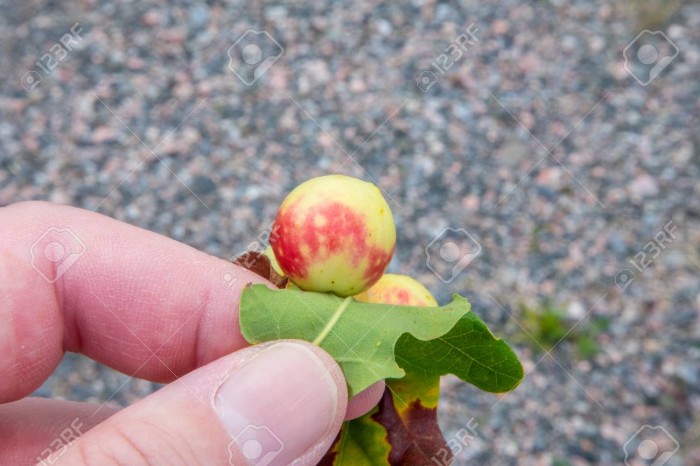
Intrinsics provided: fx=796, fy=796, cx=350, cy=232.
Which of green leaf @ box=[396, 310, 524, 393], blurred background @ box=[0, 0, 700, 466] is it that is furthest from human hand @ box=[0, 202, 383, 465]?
blurred background @ box=[0, 0, 700, 466]

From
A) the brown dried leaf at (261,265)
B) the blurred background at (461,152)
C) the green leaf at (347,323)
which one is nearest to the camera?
the green leaf at (347,323)

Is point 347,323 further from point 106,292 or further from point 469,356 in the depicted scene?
point 106,292

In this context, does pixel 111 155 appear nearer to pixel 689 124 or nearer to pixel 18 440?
pixel 18 440

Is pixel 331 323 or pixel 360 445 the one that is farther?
pixel 360 445

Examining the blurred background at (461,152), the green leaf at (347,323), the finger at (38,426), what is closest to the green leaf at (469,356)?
the green leaf at (347,323)

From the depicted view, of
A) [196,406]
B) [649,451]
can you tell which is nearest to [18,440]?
[196,406]

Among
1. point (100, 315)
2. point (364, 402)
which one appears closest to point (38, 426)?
point (100, 315)

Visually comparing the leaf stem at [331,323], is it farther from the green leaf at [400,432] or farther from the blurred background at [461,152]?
the blurred background at [461,152]
